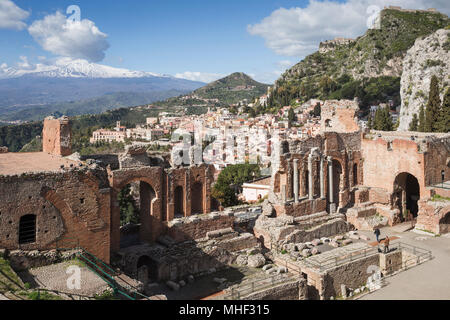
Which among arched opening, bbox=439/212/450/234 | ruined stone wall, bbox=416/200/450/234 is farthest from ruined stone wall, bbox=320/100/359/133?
arched opening, bbox=439/212/450/234

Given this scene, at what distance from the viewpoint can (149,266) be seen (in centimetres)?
1902

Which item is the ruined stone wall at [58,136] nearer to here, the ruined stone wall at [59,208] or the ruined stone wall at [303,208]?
the ruined stone wall at [59,208]

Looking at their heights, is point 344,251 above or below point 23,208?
below

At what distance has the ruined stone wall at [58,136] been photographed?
2208 centimetres

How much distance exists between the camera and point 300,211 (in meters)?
25.3

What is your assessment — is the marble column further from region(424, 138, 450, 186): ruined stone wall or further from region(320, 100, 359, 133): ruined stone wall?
region(424, 138, 450, 186): ruined stone wall

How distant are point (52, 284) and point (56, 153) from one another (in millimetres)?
11049

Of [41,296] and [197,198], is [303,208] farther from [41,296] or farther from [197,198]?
[41,296]

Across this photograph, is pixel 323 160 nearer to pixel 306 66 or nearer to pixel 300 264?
A: pixel 300 264

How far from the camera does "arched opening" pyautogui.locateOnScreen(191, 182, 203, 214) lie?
23.4 m

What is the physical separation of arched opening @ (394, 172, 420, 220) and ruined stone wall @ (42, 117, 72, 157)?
21799mm
